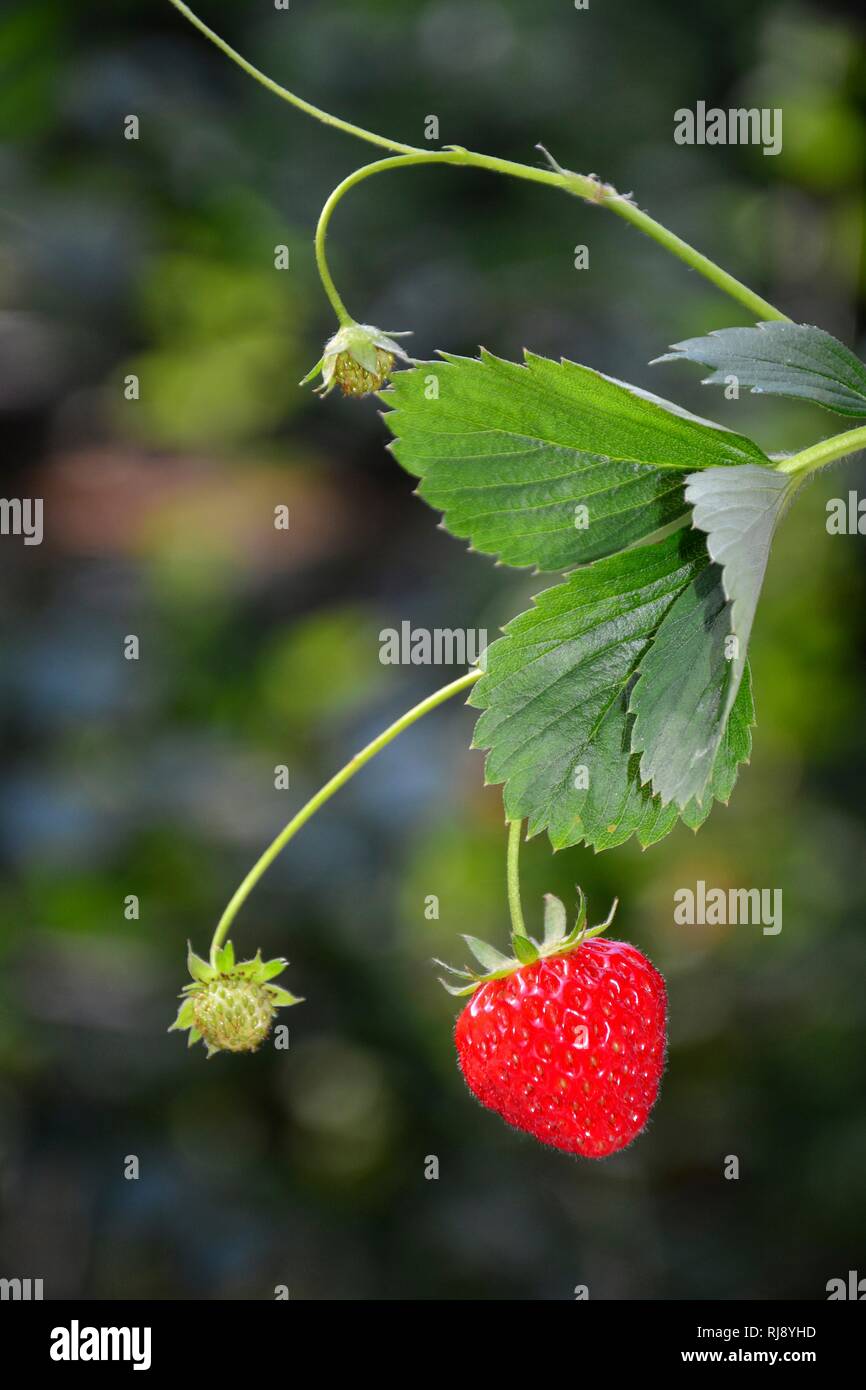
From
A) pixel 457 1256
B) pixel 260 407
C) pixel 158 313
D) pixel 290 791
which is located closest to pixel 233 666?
pixel 290 791

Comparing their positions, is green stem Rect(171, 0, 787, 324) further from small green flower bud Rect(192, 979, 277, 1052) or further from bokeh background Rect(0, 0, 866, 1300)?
bokeh background Rect(0, 0, 866, 1300)

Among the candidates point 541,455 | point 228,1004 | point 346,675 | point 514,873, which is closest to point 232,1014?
point 228,1004

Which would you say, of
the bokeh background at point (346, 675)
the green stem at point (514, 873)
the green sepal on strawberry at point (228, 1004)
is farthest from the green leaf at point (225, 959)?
the bokeh background at point (346, 675)

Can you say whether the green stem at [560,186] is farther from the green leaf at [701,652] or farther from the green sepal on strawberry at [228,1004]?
the green sepal on strawberry at [228,1004]

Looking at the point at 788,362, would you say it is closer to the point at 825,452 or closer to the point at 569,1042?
the point at 825,452

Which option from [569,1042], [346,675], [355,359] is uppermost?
[346,675]

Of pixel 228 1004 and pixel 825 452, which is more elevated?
pixel 825 452

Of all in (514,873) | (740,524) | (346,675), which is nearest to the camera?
(740,524)
